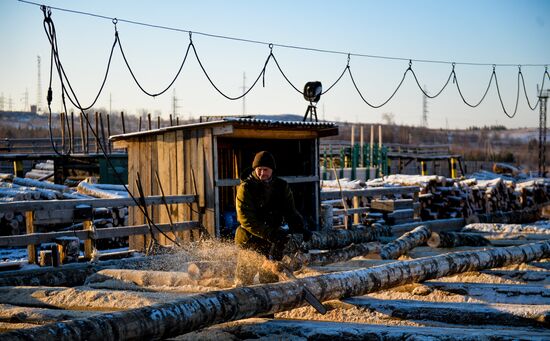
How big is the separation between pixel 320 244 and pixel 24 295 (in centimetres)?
584

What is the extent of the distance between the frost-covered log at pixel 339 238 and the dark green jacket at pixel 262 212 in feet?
13.1

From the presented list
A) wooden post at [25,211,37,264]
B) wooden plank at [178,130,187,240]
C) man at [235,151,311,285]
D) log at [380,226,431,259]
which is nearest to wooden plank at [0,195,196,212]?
wooden post at [25,211,37,264]

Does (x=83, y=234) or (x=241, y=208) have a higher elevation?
(x=241, y=208)

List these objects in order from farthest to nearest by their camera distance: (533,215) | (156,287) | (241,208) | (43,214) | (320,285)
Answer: (533,215) < (43,214) < (156,287) < (241,208) < (320,285)

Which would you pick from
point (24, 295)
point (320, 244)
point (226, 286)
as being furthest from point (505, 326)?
point (320, 244)

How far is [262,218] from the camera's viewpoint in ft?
23.8

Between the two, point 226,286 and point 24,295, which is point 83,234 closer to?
point 24,295

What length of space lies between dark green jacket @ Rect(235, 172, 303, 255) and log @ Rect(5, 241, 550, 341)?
1019 mm

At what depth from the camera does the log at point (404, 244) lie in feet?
32.7

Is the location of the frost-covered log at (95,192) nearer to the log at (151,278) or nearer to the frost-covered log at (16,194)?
the frost-covered log at (16,194)

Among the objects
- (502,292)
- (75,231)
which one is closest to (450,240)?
(502,292)

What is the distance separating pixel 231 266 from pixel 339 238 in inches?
179

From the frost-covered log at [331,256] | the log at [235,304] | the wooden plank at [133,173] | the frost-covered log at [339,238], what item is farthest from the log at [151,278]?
the wooden plank at [133,173]

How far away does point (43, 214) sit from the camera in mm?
9953
